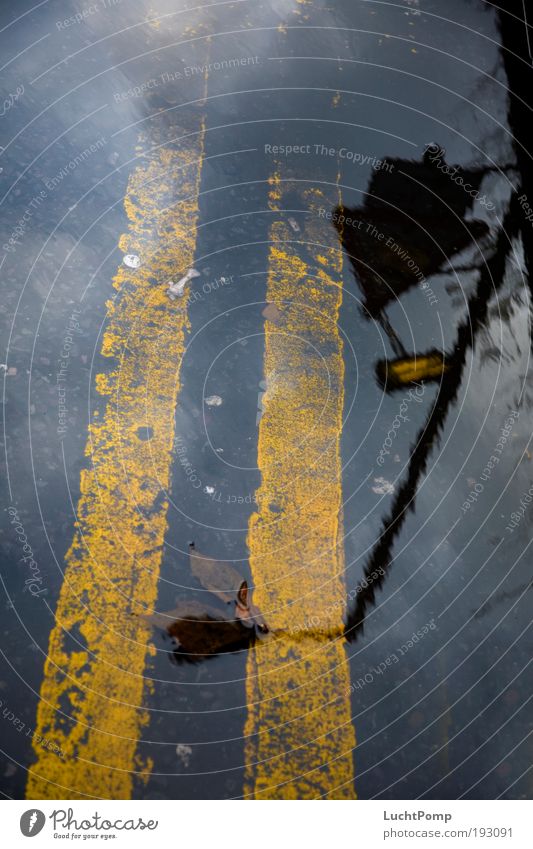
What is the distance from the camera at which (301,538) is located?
8.50ft

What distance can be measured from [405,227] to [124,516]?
1890mm

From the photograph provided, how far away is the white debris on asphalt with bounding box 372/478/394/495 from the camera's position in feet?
8.89

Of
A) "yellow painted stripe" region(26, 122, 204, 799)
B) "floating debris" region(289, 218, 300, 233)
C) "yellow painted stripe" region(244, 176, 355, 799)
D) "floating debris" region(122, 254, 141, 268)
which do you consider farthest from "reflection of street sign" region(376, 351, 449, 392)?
"floating debris" region(122, 254, 141, 268)

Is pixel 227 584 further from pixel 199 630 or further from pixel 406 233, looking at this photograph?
pixel 406 233

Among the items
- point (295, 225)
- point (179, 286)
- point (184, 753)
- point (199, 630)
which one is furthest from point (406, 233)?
point (184, 753)

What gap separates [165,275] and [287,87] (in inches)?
51.0

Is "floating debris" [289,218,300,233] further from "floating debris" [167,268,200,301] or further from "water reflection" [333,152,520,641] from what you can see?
"floating debris" [167,268,200,301]

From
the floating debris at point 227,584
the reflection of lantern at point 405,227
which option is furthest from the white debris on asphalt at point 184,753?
the reflection of lantern at point 405,227

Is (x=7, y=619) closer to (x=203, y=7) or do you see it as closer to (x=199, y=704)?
(x=199, y=704)

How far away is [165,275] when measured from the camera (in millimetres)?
2924

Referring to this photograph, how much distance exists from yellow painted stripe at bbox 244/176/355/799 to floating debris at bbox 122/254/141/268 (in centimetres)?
60
